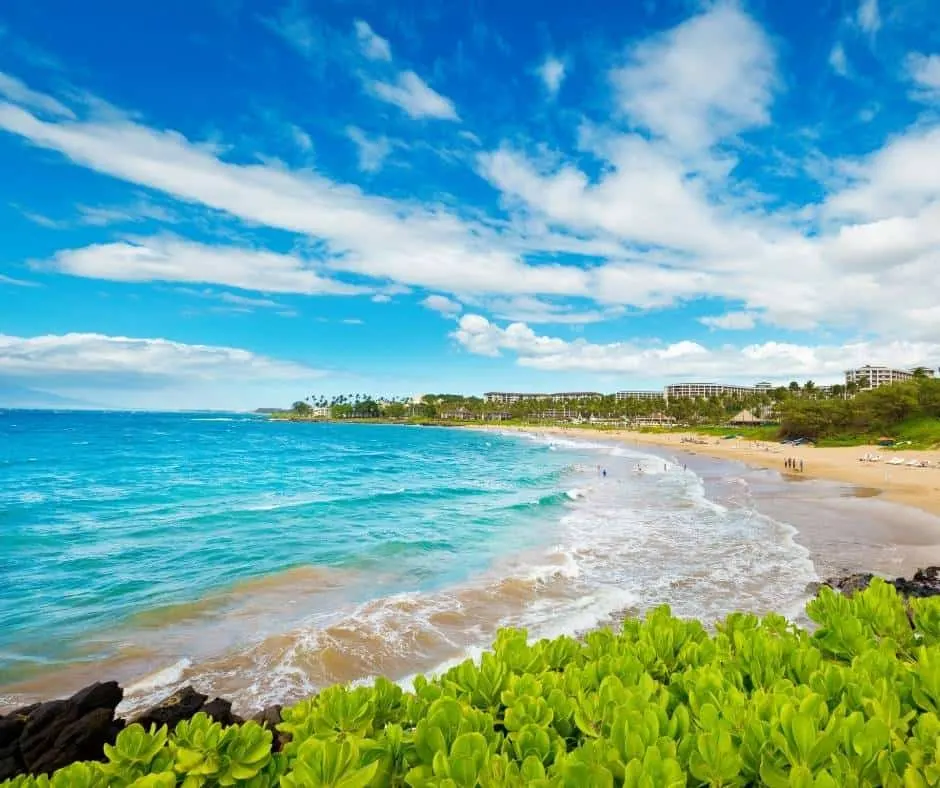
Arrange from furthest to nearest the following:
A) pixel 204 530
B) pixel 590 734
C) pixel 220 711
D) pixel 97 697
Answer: pixel 204 530 → pixel 220 711 → pixel 97 697 → pixel 590 734

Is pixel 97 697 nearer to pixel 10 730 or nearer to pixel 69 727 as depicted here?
pixel 69 727

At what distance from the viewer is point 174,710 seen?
235 inches

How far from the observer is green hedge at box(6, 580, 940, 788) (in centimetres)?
208

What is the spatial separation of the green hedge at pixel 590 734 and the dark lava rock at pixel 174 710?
12.5 ft

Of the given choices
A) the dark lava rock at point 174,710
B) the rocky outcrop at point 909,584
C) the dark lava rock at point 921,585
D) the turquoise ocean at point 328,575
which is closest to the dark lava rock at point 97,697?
the dark lava rock at point 174,710

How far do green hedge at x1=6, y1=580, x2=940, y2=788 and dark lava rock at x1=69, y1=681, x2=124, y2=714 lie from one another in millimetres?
4192

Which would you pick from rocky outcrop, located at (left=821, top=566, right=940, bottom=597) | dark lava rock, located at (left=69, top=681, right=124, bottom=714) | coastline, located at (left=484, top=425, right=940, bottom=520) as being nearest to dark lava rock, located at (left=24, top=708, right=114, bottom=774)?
dark lava rock, located at (left=69, top=681, right=124, bottom=714)

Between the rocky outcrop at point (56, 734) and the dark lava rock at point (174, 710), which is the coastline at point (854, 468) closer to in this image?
the dark lava rock at point (174, 710)

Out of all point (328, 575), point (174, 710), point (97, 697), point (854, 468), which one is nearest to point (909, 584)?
point (174, 710)

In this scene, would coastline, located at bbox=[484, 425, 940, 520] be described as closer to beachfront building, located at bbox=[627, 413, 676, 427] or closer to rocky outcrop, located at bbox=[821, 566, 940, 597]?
rocky outcrop, located at bbox=[821, 566, 940, 597]

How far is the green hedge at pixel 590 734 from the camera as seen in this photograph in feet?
6.84

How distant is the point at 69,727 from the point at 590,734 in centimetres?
548

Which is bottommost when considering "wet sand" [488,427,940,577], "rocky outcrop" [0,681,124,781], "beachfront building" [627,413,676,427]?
"wet sand" [488,427,940,577]

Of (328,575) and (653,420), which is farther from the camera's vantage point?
(653,420)
